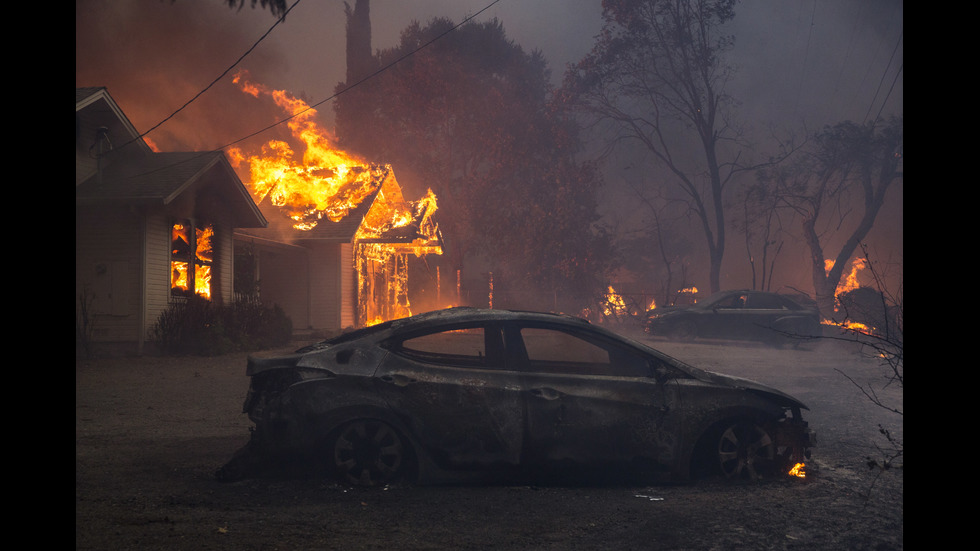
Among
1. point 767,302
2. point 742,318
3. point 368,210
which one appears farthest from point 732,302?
point 368,210

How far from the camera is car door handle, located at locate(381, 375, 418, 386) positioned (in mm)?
6098

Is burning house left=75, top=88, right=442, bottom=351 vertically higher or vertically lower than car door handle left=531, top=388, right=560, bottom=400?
higher

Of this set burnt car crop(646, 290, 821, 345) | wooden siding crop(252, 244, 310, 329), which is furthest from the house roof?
burnt car crop(646, 290, 821, 345)

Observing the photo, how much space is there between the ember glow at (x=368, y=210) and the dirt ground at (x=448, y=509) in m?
19.2

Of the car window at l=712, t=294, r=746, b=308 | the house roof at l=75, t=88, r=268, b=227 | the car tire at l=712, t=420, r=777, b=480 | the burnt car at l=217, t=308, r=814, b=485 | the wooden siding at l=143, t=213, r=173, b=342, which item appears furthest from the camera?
the car window at l=712, t=294, r=746, b=308

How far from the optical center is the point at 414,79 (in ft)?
141

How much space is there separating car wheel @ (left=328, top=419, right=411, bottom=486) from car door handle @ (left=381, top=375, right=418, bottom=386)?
1.06 feet

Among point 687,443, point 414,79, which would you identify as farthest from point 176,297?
point 414,79

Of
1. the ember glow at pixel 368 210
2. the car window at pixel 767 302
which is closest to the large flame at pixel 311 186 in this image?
the ember glow at pixel 368 210

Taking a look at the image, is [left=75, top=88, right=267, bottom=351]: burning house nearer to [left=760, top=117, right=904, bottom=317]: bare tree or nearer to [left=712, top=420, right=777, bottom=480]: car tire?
[left=712, top=420, right=777, bottom=480]: car tire

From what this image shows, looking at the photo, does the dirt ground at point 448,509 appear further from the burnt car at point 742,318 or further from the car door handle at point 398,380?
the burnt car at point 742,318

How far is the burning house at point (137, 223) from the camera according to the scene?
57.2ft
